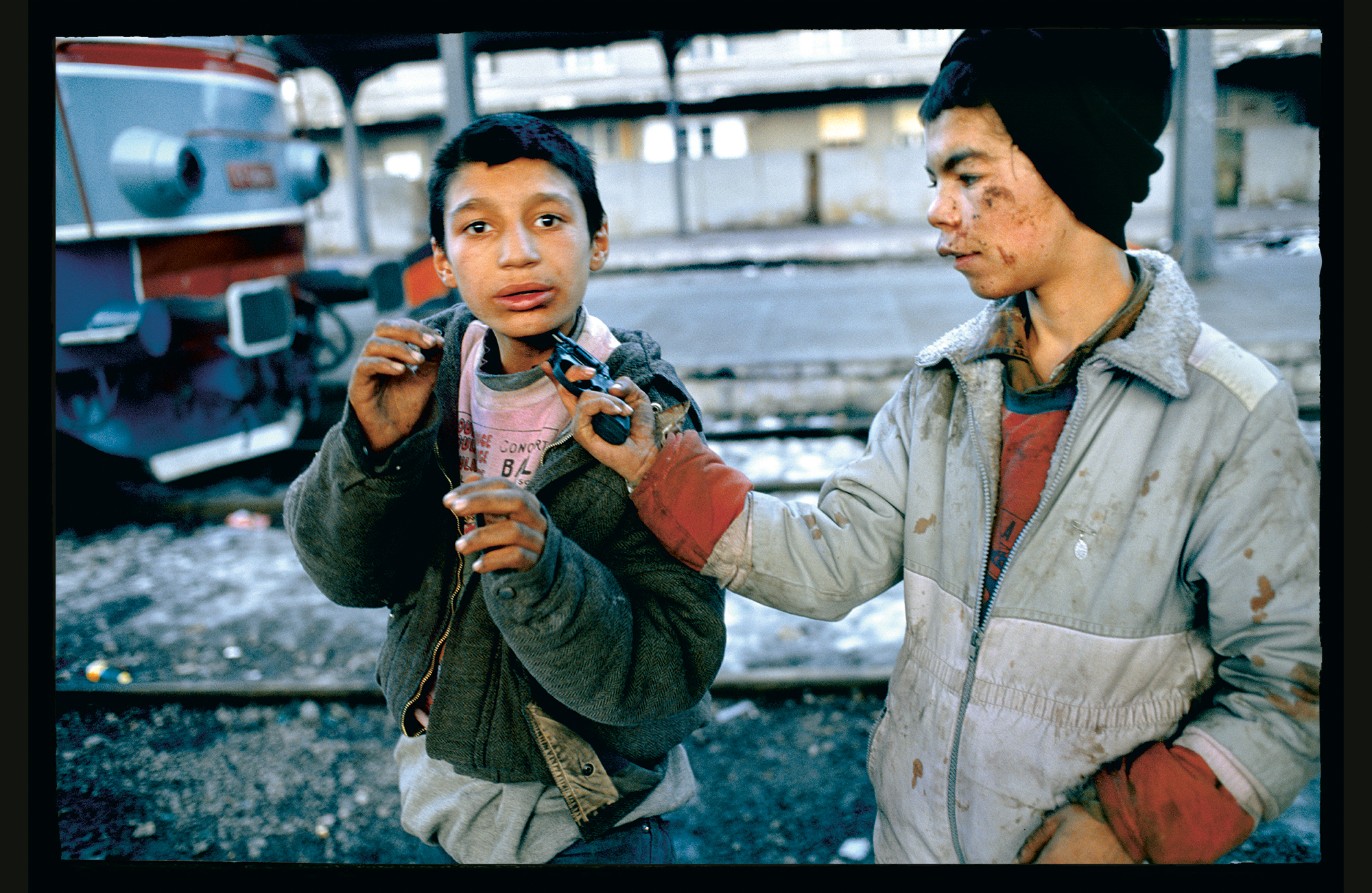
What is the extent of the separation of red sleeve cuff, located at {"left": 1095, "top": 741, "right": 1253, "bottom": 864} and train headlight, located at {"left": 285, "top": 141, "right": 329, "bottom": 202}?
5945mm

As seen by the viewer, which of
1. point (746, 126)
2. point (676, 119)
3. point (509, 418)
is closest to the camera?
point (509, 418)

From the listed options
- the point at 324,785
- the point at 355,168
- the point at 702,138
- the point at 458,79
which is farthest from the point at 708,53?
the point at 324,785

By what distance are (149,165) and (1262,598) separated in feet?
16.4

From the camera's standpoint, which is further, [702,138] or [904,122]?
[702,138]

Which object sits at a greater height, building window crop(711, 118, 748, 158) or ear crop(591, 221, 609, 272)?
building window crop(711, 118, 748, 158)

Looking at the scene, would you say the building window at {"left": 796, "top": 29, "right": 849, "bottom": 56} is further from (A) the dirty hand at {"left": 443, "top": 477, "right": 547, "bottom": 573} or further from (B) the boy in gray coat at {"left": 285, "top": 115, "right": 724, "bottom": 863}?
(A) the dirty hand at {"left": 443, "top": 477, "right": 547, "bottom": 573}

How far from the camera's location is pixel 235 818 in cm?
266

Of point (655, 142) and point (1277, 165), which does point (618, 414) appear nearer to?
point (1277, 165)

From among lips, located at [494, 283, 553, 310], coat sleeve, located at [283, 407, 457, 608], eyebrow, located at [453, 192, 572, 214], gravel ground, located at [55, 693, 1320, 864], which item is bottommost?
gravel ground, located at [55, 693, 1320, 864]

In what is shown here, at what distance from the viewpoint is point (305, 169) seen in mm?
5871

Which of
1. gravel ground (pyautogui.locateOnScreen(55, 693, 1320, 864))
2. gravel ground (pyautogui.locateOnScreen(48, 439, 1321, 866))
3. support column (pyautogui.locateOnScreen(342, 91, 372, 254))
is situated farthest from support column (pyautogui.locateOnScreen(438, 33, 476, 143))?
support column (pyautogui.locateOnScreen(342, 91, 372, 254))

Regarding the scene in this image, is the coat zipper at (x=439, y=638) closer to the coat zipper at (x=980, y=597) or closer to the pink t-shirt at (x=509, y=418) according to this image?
the pink t-shirt at (x=509, y=418)

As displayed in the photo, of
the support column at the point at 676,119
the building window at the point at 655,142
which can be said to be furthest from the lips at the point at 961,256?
the building window at the point at 655,142

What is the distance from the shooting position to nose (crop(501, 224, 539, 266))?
4.53 feet
